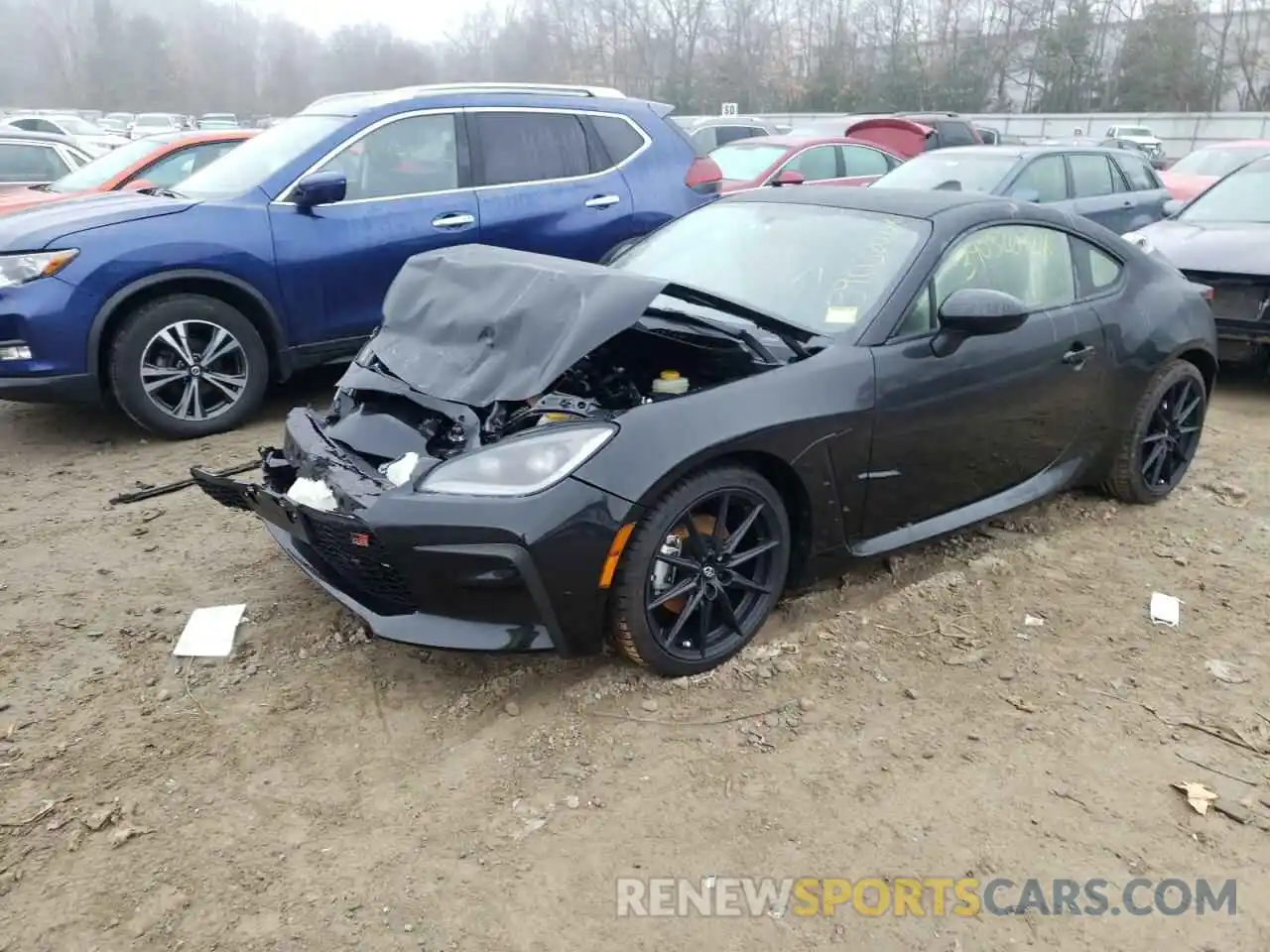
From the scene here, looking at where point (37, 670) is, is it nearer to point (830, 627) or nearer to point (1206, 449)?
point (830, 627)

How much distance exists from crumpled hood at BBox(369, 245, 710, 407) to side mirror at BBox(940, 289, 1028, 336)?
1.02 m

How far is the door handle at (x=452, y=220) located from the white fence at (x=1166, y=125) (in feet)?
107

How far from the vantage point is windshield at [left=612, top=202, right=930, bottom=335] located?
3.52 metres

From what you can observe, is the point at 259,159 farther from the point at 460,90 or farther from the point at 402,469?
the point at 402,469

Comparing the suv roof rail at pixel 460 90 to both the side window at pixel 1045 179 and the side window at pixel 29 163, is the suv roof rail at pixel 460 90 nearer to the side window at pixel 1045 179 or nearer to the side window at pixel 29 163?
the side window at pixel 1045 179

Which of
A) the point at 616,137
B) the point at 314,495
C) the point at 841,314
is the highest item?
the point at 616,137

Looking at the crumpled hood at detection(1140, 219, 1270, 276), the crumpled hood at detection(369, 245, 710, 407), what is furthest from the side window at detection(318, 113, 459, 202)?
the crumpled hood at detection(1140, 219, 1270, 276)

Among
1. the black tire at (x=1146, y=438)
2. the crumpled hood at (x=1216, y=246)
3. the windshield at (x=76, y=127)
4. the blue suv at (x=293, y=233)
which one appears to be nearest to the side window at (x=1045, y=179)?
the crumpled hood at (x=1216, y=246)

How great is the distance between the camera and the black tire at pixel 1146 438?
174 inches

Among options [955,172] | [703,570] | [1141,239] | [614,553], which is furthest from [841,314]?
[955,172]

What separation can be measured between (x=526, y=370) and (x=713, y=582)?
2.84 ft

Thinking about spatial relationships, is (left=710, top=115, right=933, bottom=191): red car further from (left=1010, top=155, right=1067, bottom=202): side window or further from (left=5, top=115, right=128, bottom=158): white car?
(left=5, top=115, right=128, bottom=158): white car

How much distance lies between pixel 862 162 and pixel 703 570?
9422mm

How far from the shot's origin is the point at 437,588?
2781 mm
